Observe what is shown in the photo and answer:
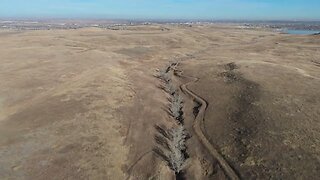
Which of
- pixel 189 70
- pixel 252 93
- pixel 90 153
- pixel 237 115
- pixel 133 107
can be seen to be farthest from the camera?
pixel 189 70

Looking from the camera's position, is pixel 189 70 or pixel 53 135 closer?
pixel 53 135

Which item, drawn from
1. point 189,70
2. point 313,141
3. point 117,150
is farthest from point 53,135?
point 189,70

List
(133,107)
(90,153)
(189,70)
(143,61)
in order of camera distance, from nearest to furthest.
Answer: (90,153)
(133,107)
(189,70)
(143,61)

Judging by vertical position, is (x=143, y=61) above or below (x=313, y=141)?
below

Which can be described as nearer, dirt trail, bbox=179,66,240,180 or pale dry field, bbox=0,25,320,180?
dirt trail, bbox=179,66,240,180

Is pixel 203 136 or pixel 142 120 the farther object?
pixel 142 120

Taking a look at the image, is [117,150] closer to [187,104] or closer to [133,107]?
[133,107]

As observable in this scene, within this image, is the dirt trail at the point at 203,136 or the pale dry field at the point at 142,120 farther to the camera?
the pale dry field at the point at 142,120

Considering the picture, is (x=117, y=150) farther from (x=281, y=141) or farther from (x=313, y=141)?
(x=313, y=141)
